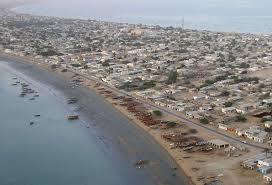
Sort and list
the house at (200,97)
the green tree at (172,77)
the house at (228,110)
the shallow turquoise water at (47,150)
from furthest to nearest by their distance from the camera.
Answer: the green tree at (172,77) < the house at (200,97) < the house at (228,110) < the shallow turquoise water at (47,150)

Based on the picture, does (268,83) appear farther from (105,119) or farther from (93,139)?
(93,139)

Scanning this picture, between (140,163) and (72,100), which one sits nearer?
(140,163)

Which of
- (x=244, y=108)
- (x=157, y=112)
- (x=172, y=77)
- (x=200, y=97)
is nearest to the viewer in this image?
(x=157, y=112)

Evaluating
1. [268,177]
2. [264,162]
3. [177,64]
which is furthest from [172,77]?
[268,177]

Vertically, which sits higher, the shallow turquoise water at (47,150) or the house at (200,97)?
the house at (200,97)

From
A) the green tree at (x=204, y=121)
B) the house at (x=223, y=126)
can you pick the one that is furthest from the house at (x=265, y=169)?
the green tree at (x=204, y=121)

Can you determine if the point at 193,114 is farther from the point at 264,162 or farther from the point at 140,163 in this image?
the point at 264,162

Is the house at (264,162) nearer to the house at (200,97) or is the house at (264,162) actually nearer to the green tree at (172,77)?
the house at (200,97)

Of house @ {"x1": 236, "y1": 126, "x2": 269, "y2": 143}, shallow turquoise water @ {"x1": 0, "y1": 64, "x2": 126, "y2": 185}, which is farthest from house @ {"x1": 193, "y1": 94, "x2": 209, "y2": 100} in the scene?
shallow turquoise water @ {"x1": 0, "y1": 64, "x2": 126, "y2": 185}
